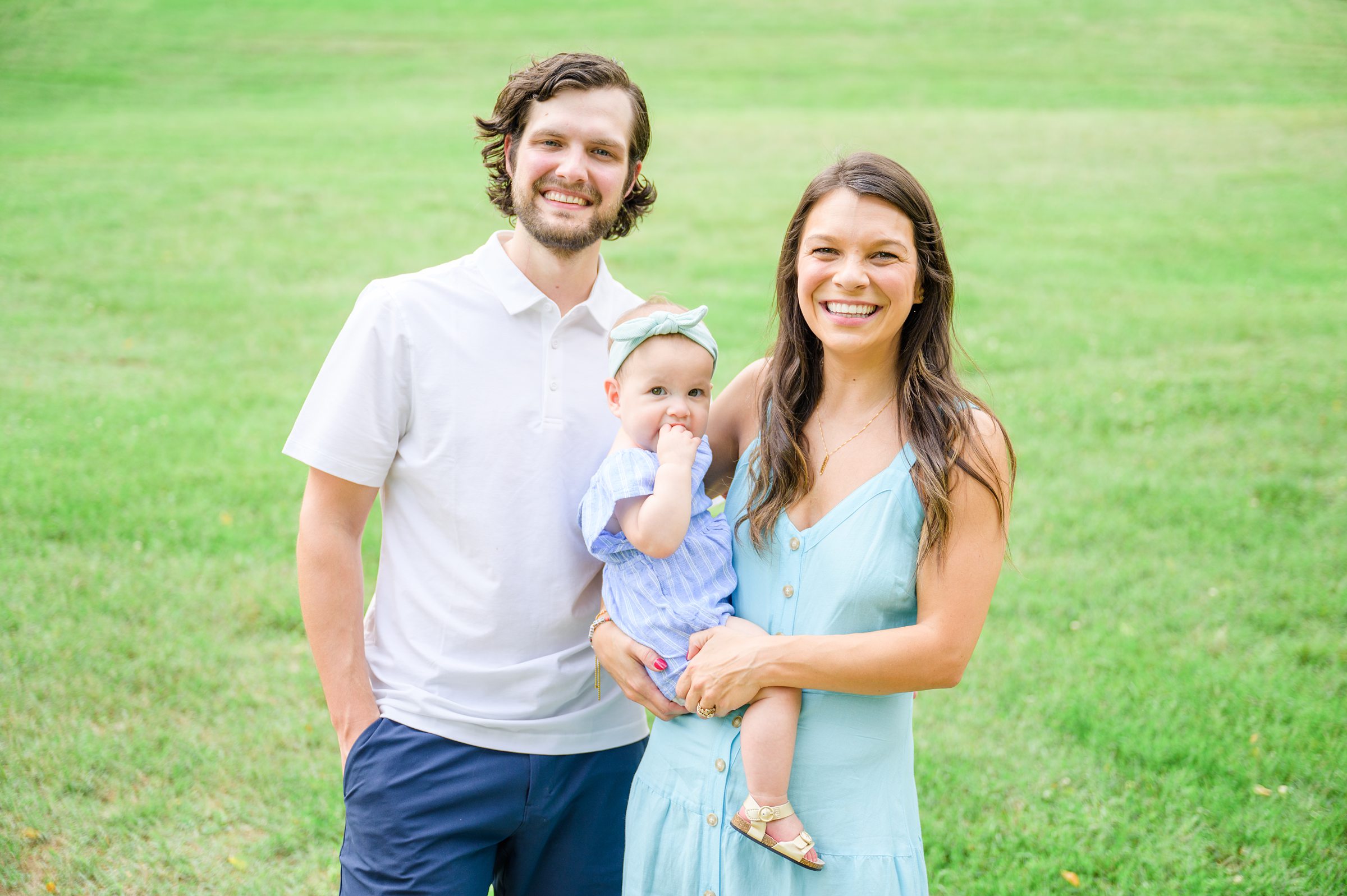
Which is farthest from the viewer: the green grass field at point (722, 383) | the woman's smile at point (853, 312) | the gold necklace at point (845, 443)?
the green grass field at point (722, 383)

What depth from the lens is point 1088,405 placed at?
8.80m

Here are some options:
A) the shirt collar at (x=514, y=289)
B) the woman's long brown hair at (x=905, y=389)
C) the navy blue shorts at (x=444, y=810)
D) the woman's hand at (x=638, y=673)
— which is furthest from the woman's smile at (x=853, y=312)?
the navy blue shorts at (x=444, y=810)

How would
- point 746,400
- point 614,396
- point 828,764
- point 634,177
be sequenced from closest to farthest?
point 828,764, point 614,396, point 746,400, point 634,177

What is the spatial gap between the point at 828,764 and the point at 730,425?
957mm

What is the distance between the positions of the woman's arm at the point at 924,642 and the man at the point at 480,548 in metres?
0.33

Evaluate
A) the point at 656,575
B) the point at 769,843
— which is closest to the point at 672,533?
the point at 656,575

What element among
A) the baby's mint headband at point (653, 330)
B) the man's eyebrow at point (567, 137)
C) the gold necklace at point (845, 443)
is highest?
the man's eyebrow at point (567, 137)

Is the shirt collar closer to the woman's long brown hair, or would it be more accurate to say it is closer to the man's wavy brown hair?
the man's wavy brown hair

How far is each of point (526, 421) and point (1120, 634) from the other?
13.6 ft

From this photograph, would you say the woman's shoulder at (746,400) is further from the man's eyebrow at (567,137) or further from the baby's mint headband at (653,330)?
the man's eyebrow at (567,137)

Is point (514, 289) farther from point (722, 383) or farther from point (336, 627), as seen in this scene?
point (722, 383)

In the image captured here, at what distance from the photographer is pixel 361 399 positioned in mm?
2756

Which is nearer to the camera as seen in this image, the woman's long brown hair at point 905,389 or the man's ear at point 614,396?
the woman's long brown hair at point 905,389

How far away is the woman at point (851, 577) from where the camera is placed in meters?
2.49
